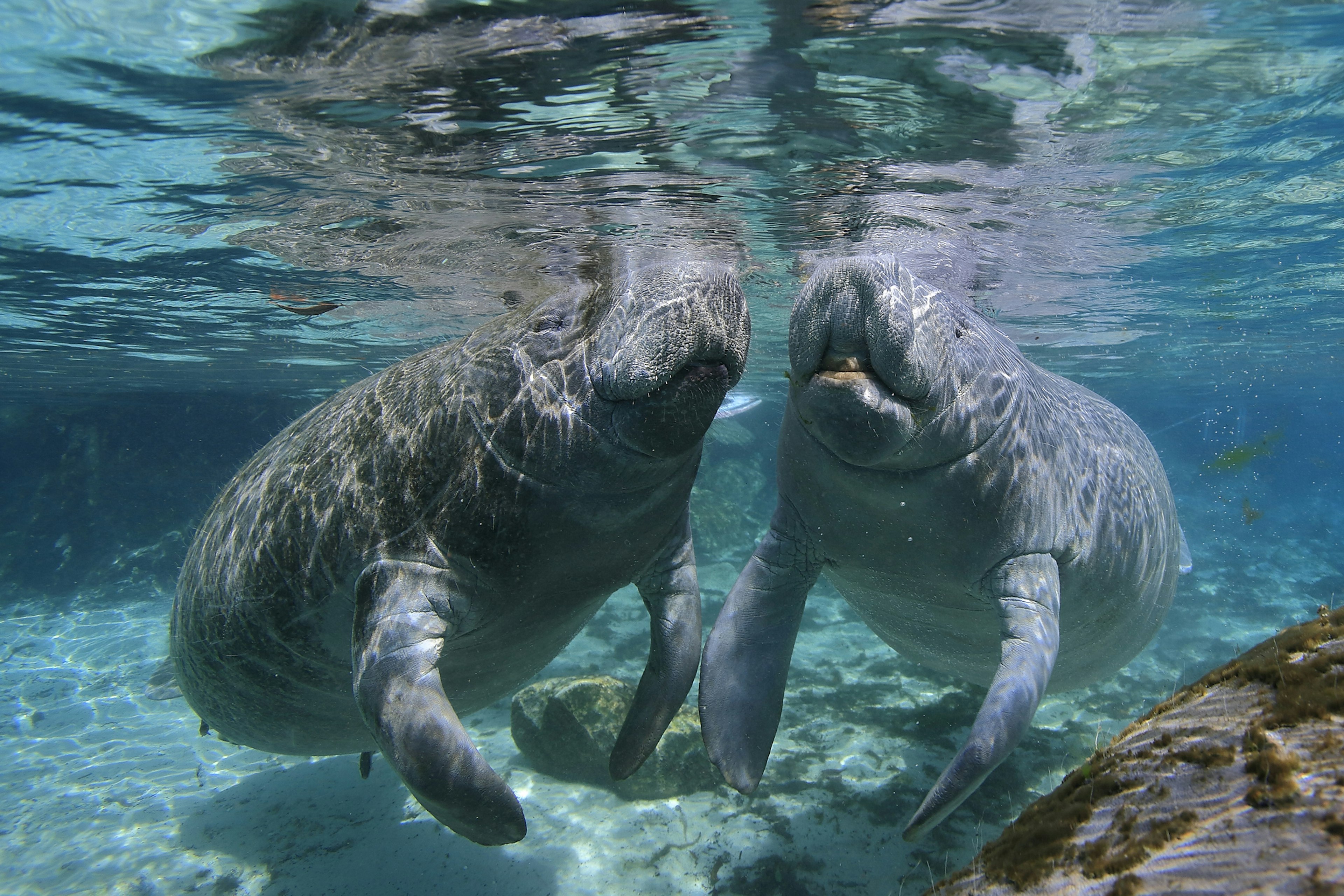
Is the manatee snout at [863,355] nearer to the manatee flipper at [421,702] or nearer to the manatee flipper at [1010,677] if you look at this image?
the manatee flipper at [1010,677]

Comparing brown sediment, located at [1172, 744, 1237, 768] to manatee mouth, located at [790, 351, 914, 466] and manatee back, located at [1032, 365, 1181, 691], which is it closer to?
manatee mouth, located at [790, 351, 914, 466]

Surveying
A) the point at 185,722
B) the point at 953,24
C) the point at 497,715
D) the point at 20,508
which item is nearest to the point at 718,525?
the point at 497,715

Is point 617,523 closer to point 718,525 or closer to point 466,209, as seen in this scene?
point 466,209

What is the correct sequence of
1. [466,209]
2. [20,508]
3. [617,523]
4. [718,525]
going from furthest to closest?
1. [718,525]
2. [20,508]
3. [466,209]
4. [617,523]

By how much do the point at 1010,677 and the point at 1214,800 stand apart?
5.00 ft

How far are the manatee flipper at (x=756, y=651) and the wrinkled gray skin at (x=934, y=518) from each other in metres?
0.01

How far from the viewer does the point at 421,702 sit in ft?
9.54

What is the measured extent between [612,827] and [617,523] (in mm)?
4238

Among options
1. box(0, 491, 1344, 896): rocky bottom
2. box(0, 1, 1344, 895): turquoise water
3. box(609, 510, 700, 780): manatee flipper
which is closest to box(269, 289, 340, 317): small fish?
box(0, 1, 1344, 895): turquoise water

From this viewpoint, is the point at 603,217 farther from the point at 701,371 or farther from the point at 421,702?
the point at 421,702

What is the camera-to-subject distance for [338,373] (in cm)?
2305

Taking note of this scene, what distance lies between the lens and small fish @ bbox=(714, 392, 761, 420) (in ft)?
74.2

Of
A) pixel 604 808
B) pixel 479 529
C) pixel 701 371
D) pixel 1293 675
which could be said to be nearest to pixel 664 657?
pixel 479 529

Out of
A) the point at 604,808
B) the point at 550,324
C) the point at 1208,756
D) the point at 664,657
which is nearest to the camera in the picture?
the point at 1208,756
